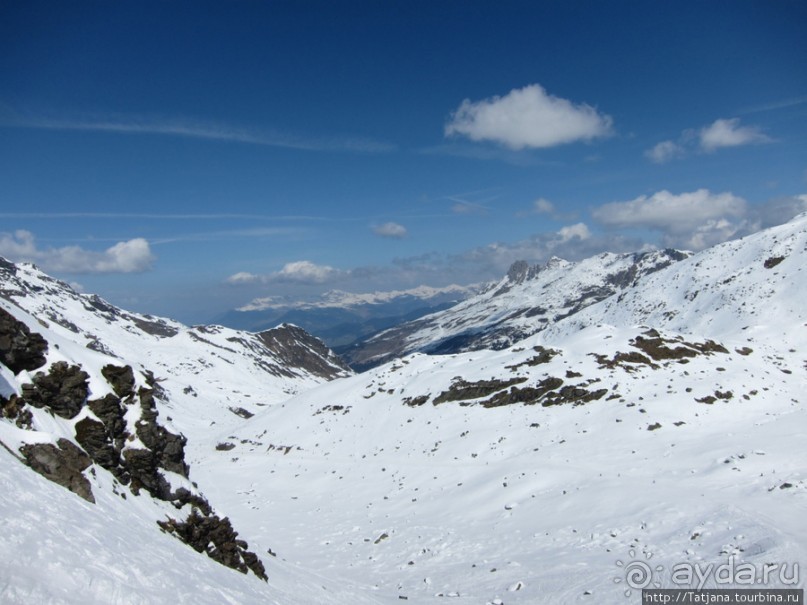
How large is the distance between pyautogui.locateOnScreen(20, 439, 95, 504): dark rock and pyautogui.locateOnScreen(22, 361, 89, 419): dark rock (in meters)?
3.53

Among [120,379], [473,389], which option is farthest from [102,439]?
[473,389]

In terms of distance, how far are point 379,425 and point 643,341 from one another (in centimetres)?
2903

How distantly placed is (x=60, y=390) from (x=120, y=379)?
308 cm

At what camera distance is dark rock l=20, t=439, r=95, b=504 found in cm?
1223

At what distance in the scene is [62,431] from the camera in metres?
15.5

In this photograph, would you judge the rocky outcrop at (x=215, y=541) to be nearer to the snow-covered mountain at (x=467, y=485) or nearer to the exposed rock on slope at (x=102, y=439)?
the exposed rock on slope at (x=102, y=439)

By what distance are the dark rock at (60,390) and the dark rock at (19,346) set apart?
23.2 inches

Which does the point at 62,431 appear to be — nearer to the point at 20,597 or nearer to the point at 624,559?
the point at 20,597

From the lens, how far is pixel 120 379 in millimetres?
19828

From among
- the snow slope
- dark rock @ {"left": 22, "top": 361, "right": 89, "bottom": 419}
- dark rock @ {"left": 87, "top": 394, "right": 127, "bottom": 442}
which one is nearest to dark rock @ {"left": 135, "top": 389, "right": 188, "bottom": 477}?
dark rock @ {"left": 87, "top": 394, "right": 127, "bottom": 442}

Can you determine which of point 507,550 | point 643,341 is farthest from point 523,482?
point 643,341

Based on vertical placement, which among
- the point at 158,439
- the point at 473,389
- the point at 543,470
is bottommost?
the point at 158,439

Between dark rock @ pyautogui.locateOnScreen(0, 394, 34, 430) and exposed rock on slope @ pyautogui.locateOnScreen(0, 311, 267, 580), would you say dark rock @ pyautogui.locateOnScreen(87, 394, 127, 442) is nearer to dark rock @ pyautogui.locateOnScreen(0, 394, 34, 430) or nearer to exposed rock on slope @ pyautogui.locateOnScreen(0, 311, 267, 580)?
exposed rock on slope @ pyautogui.locateOnScreen(0, 311, 267, 580)

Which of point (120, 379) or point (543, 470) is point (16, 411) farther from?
point (543, 470)
